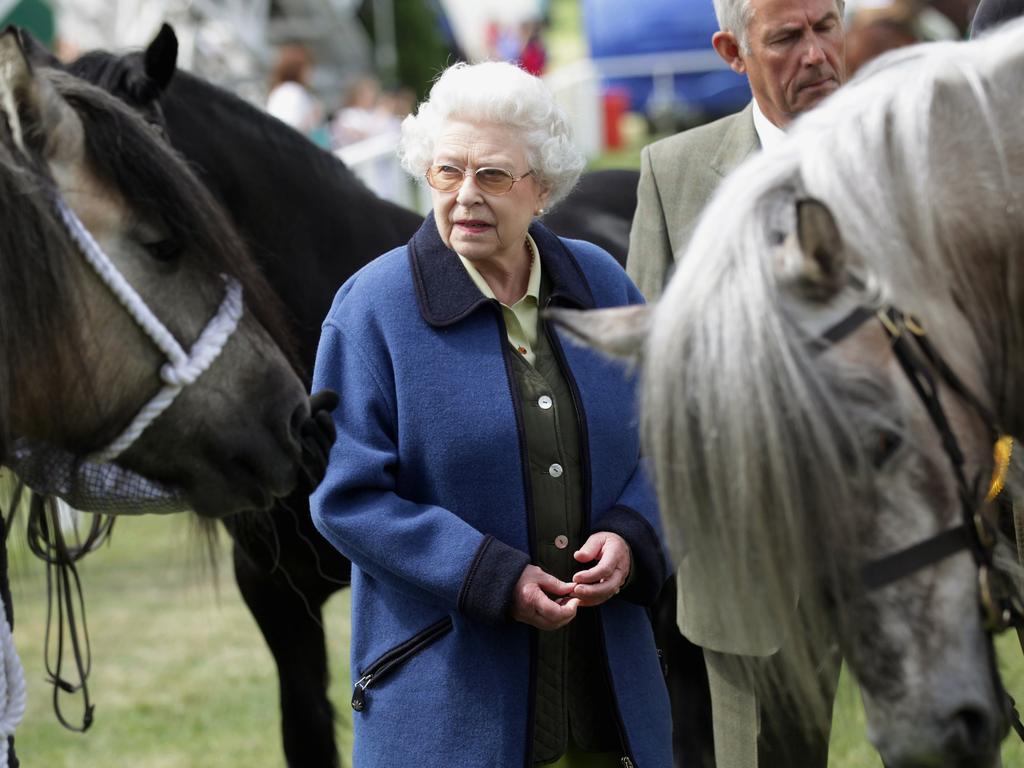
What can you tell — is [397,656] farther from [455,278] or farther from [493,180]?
[493,180]

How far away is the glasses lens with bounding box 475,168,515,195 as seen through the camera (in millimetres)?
2762

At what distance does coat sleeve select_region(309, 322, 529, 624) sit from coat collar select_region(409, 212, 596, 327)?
162 mm

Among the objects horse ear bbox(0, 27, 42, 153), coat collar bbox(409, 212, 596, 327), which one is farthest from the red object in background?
horse ear bbox(0, 27, 42, 153)

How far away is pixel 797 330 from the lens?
1.81m

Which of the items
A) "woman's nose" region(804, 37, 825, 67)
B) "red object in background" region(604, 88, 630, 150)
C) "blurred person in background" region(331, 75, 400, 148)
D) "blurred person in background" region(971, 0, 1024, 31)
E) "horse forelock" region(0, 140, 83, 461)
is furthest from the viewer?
"red object in background" region(604, 88, 630, 150)

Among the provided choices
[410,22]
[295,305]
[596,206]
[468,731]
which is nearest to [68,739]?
[295,305]

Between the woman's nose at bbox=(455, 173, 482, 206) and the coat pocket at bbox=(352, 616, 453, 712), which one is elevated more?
the woman's nose at bbox=(455, 173, 482, 206)

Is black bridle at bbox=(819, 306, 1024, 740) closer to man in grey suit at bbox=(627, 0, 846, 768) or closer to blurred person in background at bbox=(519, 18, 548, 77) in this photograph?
man in grey suit at bbox=(627, 0, 846, 768)

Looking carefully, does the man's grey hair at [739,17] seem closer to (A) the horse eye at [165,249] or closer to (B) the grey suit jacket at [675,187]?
(B) the grey suit jacket at [675,187]

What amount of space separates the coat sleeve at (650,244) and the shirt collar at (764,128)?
28cm

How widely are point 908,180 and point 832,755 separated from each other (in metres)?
3.09

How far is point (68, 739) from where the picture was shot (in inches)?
215

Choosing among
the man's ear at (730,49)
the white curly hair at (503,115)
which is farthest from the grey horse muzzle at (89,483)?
the man's ear at (730,49)

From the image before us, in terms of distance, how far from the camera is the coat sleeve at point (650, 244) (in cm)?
342
